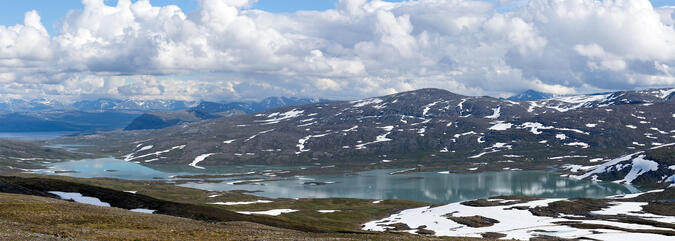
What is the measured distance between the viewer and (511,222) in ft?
385

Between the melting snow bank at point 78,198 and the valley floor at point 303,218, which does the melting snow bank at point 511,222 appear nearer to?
the valley floor at point 303,218

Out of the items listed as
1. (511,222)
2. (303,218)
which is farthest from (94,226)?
(511,222)

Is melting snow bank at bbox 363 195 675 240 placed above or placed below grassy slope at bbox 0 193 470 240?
below

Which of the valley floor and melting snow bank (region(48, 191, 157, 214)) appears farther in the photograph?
melting snow bank (region(48, 191, 157, 214))

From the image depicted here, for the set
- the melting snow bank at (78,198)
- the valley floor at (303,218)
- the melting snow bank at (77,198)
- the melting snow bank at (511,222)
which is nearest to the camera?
the valley floor at (303,218)

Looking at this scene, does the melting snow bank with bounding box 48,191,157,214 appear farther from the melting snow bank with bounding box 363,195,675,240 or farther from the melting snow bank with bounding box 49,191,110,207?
the melting snow bank with bounding box 363,195,675,240

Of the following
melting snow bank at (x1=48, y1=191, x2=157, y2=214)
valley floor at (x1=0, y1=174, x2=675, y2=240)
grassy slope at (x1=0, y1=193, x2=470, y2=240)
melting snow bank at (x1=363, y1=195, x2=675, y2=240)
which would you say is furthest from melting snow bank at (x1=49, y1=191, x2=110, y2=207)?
melting snow bank at (x1=363, y1=195, x2=675, y2=240)

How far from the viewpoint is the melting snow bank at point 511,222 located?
9006 centimetres

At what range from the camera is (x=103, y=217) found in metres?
56.7

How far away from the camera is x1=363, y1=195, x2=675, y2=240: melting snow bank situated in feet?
295

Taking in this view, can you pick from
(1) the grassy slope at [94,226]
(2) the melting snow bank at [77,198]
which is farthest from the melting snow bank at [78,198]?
(1) the grassy slope at [94,226]

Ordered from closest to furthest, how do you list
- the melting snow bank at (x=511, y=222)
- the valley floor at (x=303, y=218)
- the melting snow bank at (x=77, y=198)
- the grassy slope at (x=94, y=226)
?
the grassy slope at (x=94, y=226) → the valley floor at (x=303, y=218) → the melting snow bank at (x=77, y=198) → the melting snow bank at (x=511, y=222)

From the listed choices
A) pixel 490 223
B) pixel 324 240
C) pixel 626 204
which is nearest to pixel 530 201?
pixel 626 204

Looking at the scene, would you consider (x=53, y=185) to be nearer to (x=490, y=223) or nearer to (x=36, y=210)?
(x=36, y=210)
